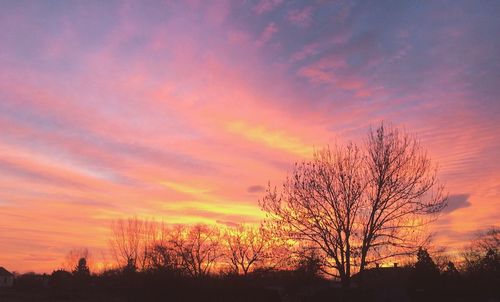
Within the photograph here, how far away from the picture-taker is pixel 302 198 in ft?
102

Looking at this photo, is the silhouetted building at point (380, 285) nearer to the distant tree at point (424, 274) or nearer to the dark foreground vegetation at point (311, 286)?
the dark foreground vegetation at point (311, 286)

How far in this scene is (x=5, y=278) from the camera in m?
108

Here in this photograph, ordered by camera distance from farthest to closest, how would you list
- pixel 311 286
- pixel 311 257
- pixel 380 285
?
1. pixel 311 286
2. pixel 380 285
3. pixel 311 257

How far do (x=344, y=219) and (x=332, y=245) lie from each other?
2.02 meters

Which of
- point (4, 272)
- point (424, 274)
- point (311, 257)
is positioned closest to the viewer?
point (311, 257)

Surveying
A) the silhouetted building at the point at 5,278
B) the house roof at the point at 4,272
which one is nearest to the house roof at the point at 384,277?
the silhouetted building at the point at 5,278

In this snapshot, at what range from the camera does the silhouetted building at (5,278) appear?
345ft

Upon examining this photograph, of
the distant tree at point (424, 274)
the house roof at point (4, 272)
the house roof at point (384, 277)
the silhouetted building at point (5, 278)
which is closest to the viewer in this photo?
the house roof at point (384, 277)

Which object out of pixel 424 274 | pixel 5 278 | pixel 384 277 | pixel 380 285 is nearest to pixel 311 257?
pixel 380 285

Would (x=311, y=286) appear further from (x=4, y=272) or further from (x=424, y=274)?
(x=4, y=272)

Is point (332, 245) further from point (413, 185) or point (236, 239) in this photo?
point (236, 239)

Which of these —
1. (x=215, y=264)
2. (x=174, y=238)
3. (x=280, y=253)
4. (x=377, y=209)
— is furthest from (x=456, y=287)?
(x=174, y=238)

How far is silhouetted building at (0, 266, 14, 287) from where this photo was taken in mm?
105012

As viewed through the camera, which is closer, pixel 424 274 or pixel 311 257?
pixel 311 257
